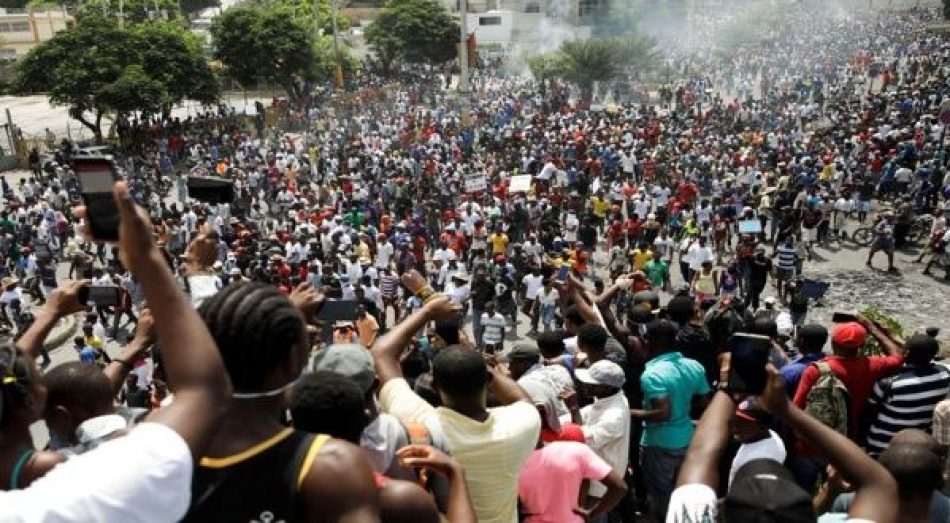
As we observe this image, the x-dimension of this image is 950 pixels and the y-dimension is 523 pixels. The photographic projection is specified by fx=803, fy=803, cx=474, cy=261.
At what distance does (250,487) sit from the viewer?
1753 mm

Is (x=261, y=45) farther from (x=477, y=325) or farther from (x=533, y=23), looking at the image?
(x=533, y=23)

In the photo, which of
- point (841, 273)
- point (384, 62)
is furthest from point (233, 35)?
point (841, 273)

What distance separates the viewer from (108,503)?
1270 mm

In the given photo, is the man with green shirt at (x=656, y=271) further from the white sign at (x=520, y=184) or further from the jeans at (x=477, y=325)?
the white sign at (x=520, y=184)

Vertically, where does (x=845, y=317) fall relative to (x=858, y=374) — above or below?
above

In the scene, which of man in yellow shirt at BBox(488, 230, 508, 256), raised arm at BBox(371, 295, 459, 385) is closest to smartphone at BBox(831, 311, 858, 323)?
raised arm at BBox(371, 295, 459, 385)

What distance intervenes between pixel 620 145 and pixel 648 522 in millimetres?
17877

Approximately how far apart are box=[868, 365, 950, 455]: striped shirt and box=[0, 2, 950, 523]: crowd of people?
16 millimetres

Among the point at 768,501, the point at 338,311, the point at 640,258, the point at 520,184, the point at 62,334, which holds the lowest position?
the point at 62,334

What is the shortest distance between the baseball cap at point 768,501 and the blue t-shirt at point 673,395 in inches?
82.2

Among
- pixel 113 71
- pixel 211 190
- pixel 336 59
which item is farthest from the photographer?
pixel 336 59

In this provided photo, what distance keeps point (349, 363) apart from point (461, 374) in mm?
389

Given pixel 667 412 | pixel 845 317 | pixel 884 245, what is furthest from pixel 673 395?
pixel 884 245

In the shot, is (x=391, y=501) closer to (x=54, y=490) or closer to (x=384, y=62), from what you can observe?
(x=54, y=490)
